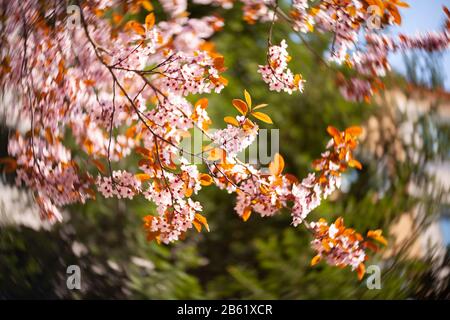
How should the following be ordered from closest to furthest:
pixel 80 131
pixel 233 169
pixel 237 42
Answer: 1. pixel 233 169
2. pixel 80 131
3. pixel 237 42

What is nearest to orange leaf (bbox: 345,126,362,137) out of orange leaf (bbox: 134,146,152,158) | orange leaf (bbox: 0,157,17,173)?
orange leaf (bbox: 134,146,152,158)

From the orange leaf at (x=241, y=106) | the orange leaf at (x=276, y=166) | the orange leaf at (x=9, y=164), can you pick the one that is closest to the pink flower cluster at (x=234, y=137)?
the orange leaf at (x=241, y=106)

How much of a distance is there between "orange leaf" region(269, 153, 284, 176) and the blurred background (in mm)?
230

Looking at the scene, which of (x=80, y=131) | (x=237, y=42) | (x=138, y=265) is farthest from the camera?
(x=237, y=42)

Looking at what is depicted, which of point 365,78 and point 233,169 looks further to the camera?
point 365,78

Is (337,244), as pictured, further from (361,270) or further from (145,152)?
(145,152)

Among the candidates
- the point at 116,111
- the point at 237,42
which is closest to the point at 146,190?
the point at 116,111

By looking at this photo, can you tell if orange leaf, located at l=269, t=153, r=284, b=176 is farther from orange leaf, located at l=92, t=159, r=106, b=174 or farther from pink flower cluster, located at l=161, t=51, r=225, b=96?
orange leaf, located at l=92, t=159, r=106, b=174

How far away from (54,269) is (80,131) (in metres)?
0.37

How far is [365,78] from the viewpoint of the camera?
1221 millimetres

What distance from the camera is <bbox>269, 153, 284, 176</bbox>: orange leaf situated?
1.16 metres

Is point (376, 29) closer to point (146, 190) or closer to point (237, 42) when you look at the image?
point (237, 42)

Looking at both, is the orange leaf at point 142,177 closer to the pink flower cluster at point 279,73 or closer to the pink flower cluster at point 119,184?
the pink flower cluster at point 119,184

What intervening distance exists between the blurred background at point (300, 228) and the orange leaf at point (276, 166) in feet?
0.75
